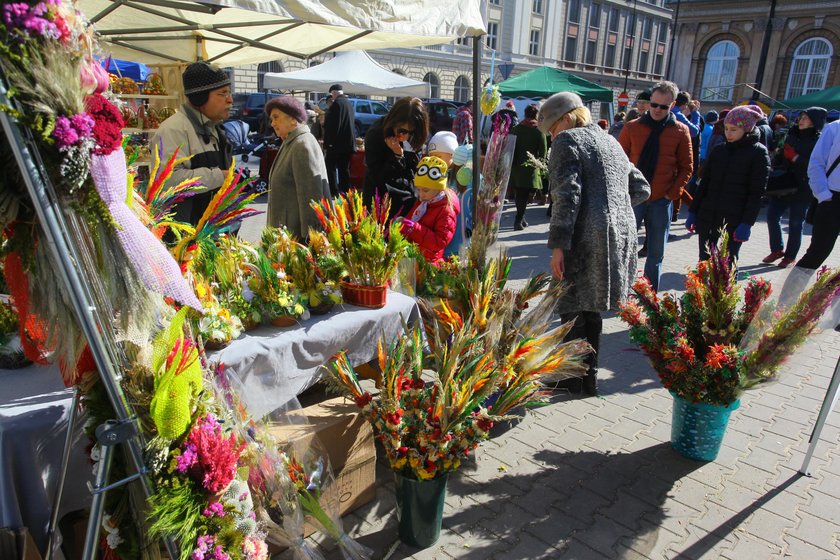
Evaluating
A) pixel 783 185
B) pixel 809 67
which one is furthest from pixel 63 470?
pixel 809 67

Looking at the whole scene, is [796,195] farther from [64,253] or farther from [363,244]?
[64,253]

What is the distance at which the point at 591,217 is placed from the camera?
3.16m

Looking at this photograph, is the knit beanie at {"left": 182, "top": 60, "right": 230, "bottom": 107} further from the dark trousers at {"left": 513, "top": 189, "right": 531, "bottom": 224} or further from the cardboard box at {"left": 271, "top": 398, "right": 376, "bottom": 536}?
the dark trousers at {"left": 513, "top": 189, "right": 531, "bottom": 224}

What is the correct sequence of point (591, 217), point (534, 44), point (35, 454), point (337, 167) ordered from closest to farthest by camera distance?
point (35, 454) < point (591, 217) < point (337, 167) < point (534, 44)

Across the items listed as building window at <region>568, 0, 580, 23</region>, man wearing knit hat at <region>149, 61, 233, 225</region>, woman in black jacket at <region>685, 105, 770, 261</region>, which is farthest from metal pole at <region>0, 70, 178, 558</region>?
building window at <region>568, 0, 580, 23</region>

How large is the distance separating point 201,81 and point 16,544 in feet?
8.91

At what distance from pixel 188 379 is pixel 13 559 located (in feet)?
2.71

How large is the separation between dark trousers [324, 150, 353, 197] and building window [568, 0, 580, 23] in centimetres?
4041

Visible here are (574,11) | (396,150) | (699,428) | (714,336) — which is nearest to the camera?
(714,336)

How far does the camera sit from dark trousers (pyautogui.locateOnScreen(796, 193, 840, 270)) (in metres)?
4.92

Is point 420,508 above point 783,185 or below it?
below

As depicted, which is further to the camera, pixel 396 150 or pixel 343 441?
pixel 396 150

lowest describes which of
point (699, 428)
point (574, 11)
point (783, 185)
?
point (699, 428)

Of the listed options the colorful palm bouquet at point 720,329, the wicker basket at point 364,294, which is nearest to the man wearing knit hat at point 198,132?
the wicker basket at point 364,294
